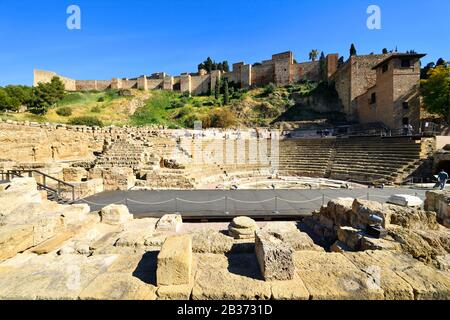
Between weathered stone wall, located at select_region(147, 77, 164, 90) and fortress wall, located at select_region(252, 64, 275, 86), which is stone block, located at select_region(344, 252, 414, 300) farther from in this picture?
weathered stone wall, located at select_region(147, 77, 164, 90)

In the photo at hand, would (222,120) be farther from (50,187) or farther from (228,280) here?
(228,280)

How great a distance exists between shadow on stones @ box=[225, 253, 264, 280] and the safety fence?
4.96 meters

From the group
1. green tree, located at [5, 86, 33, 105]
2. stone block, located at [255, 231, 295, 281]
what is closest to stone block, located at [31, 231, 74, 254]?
stone block, located at [255, 231, 295, 281]

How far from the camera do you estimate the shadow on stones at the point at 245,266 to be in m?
2.74

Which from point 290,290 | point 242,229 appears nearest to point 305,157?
point 242,229

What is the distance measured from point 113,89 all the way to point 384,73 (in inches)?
2378

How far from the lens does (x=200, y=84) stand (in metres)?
57.2

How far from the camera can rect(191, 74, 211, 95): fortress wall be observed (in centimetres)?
5659

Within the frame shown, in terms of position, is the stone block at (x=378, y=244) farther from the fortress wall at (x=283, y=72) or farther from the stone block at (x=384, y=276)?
the fortress wall at (x=283, y=72)

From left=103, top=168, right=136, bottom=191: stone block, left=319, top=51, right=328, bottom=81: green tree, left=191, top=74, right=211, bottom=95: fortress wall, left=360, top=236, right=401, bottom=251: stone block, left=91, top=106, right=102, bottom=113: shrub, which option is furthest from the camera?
left=191, top=74, right=211, bottom=95: fortress wall

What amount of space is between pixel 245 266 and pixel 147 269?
4.43 feet
